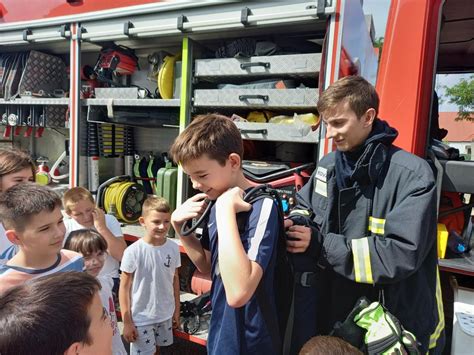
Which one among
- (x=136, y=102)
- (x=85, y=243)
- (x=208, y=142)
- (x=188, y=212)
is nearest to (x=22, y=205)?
(x=85, y=243)

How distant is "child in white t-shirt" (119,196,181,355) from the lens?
229cm

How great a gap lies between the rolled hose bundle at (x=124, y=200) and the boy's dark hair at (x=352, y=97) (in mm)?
2439

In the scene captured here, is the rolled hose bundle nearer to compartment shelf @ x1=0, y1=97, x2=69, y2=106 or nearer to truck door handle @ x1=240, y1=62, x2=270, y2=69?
compartment shelf @ x1=0, y1=97, x2=69, y2=106

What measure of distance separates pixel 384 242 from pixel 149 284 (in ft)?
5.43

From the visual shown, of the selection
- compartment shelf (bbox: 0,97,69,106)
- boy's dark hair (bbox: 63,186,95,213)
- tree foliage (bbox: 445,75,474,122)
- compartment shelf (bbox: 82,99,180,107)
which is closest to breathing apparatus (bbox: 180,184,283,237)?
boy's dark hair (bbox: 63,186,95,213)

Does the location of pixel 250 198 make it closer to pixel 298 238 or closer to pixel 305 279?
pixel 298 238

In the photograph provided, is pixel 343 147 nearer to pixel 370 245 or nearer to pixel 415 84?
pixel 370 245

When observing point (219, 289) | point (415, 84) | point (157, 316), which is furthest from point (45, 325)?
point (415, 84)

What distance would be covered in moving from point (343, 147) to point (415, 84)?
63 cm

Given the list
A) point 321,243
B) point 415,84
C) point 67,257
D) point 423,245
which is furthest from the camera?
point 415,84

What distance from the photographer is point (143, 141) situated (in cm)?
454

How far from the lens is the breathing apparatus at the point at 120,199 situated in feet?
10.9

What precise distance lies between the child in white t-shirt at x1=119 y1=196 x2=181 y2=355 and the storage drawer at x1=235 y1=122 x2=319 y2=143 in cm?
80

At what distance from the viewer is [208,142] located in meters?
1.11
